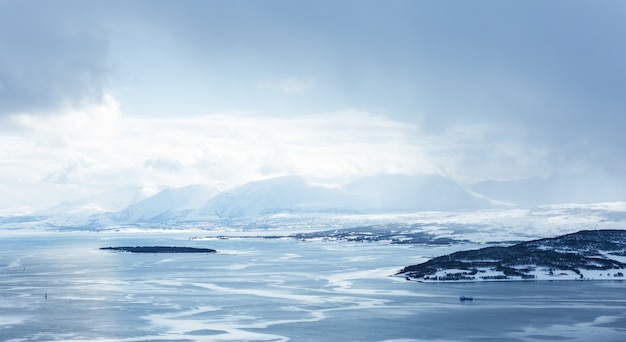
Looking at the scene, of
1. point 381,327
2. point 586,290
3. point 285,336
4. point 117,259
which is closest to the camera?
point 285,336

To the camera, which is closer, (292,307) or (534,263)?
(292,307)

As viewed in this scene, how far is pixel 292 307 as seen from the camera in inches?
3543

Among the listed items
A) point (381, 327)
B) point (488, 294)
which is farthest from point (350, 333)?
point (488, 294)

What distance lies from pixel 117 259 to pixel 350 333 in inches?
4783

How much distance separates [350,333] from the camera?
7181 cm

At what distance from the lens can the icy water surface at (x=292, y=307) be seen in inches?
2817

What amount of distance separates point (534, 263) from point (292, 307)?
58.9 meters

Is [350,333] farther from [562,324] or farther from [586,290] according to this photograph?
[586,290]

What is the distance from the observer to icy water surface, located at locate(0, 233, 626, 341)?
71.6 meters

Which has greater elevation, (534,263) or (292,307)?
(534,263)

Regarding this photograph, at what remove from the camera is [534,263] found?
132375 millimetres

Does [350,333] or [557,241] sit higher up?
[557,241]

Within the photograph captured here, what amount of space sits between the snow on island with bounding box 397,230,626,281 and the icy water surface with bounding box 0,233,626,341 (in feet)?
21.3

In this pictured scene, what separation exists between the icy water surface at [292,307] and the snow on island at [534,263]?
6.48 m
